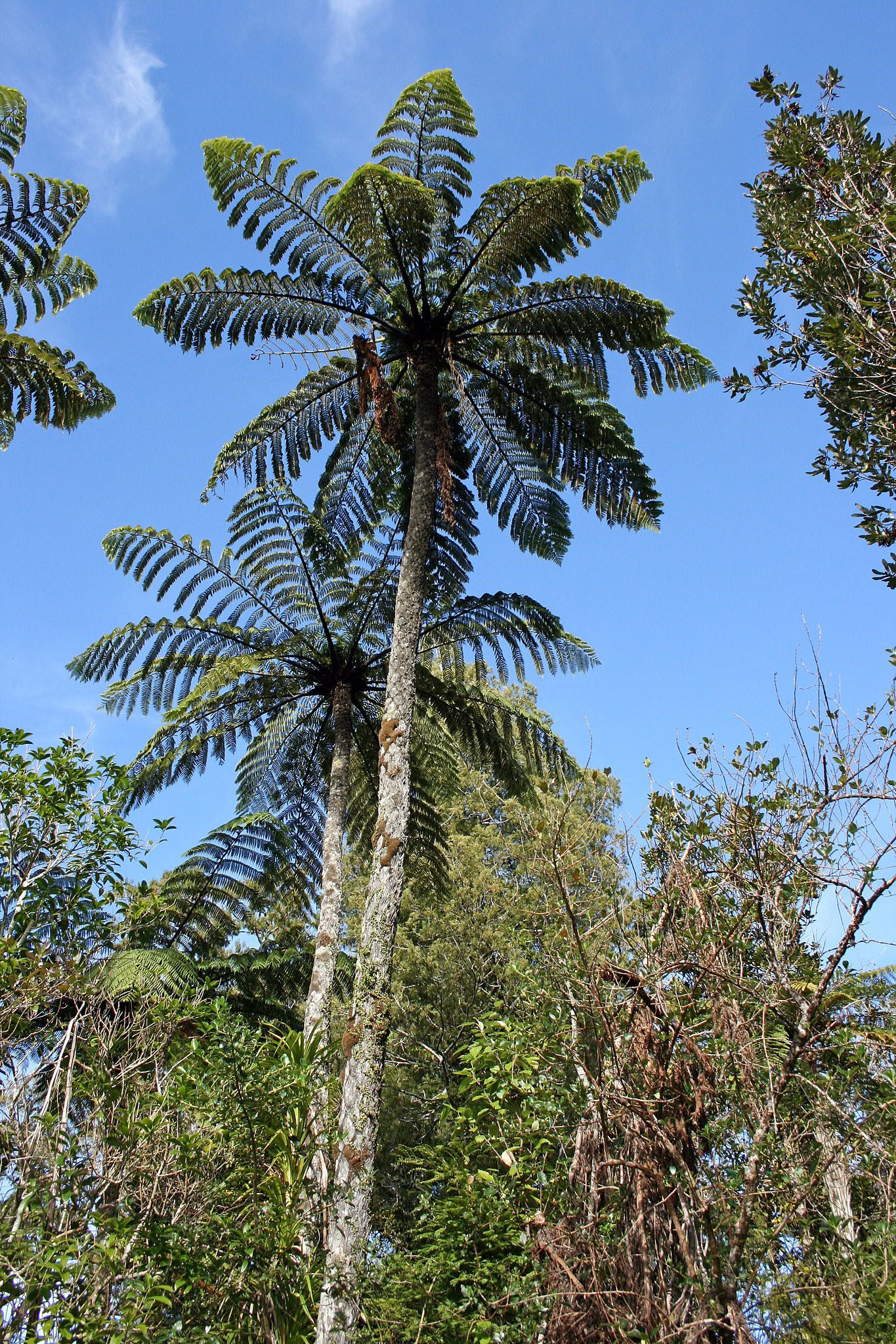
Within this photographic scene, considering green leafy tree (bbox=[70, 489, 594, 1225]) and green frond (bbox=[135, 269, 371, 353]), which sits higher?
green frond (bbox=[135, 269, 371, 353])

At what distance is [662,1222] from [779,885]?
139 centimetres

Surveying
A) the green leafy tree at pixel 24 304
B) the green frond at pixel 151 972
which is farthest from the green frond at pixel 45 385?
the green frond at pixel 151 972

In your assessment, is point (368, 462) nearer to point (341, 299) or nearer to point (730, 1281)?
point (341, 299)

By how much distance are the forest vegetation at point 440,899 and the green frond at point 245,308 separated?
0.03 metres

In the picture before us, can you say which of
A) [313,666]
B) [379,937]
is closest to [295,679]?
[313,666]

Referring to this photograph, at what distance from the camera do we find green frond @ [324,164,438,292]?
644 centimetres

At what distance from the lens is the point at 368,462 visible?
30.5 feet

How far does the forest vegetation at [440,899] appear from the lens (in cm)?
361

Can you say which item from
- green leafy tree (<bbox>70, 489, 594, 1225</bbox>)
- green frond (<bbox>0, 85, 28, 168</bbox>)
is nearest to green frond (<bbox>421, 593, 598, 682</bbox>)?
green leafy tree (<bbox>70, 489, 594, 1225</bbox>)

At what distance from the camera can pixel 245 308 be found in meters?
7.77

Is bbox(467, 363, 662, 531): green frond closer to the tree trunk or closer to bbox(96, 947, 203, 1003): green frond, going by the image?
the tree trunk

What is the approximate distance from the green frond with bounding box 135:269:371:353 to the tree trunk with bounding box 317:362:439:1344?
1.05 meters

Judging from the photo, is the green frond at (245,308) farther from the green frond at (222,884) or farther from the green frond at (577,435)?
the green frond at (222,884)

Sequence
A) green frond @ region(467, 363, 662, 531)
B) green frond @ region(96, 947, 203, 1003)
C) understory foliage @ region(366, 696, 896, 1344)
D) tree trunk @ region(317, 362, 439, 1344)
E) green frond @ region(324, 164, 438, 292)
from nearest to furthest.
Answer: understory foliage @ region(366, 696, 896, 1344)
tree trunk @ region(317, 362, 439, 1344)
green frond @ region(324, 164, 438, 292)
green frond @ region(96, 947, 203, 1003)
green frond @ region(467, 363, 662, 531)
